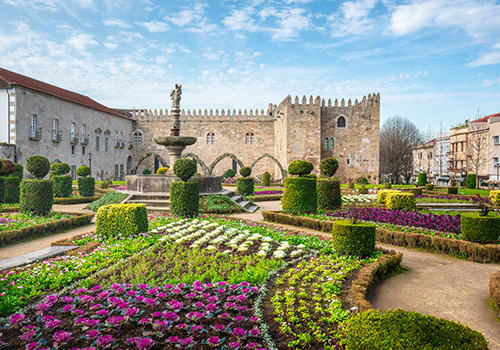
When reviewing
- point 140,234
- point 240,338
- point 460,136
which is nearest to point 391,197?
point 140,234

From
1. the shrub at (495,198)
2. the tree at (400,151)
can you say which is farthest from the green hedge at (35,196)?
the tree at (400,151)

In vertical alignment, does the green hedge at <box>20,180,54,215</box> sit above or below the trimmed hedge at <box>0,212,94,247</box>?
above

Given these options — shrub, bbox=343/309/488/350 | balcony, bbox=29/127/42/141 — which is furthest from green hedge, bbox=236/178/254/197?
shrub, bbox=343/309/488/350

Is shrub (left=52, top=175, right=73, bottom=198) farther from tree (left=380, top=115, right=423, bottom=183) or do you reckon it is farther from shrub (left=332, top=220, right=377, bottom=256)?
tree (left=380, top=115, right=423, bottom=183)

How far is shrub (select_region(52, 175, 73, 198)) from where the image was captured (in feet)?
55.4

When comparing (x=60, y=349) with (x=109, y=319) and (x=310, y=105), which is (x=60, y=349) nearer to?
(x=109, y=319)

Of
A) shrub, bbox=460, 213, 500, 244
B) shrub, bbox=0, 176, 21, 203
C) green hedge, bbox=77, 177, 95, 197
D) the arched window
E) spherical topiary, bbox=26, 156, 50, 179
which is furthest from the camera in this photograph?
the arched window

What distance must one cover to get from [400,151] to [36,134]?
33.3 m

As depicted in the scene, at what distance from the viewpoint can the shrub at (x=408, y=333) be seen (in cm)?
252

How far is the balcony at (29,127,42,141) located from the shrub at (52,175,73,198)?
8.29m

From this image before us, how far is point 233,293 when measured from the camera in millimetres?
4762

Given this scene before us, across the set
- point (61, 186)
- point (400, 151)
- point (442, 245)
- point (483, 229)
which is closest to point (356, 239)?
point (442, 245)

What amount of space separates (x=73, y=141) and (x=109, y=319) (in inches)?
1070

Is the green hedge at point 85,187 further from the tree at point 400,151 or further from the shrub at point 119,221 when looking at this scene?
the tree at point 400,151
